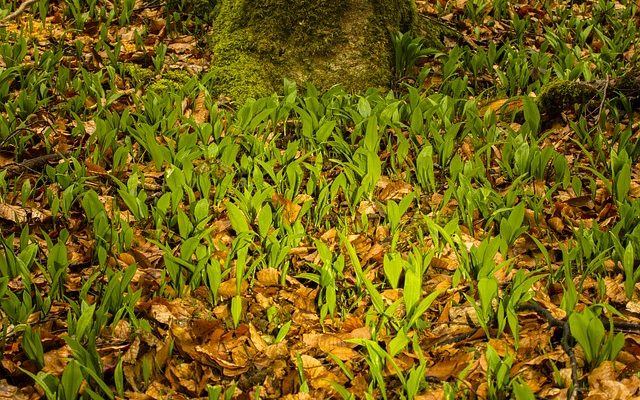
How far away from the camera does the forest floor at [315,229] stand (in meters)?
2.36

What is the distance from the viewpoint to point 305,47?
4449 millimetres

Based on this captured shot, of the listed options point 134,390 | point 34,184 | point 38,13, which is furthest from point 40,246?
point 38,13

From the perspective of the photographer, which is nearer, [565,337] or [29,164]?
[565,337]

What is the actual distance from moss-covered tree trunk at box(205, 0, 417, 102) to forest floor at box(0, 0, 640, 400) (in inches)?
6.1

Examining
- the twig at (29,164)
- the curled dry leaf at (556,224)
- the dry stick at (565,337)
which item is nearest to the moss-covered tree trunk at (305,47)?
the twig at (29,164)

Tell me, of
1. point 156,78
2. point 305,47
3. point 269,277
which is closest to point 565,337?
point 269,277

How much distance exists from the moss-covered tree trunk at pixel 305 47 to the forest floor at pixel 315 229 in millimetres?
156

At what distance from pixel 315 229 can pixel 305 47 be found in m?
1.67

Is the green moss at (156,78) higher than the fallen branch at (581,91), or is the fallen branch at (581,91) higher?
the fallen branch at (581,91)

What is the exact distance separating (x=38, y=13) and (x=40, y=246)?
2.98 meters

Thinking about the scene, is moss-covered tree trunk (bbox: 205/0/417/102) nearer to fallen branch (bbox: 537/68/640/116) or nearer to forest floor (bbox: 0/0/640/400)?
forest floor (bbox: 0/0/640/400)

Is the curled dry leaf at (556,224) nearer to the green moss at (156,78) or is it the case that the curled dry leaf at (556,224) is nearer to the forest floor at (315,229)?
the forest floor at (315,229)

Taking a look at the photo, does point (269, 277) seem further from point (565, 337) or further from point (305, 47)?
point (305, 47)

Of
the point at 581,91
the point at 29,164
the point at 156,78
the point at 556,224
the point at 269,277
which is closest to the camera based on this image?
the point at 269,277
